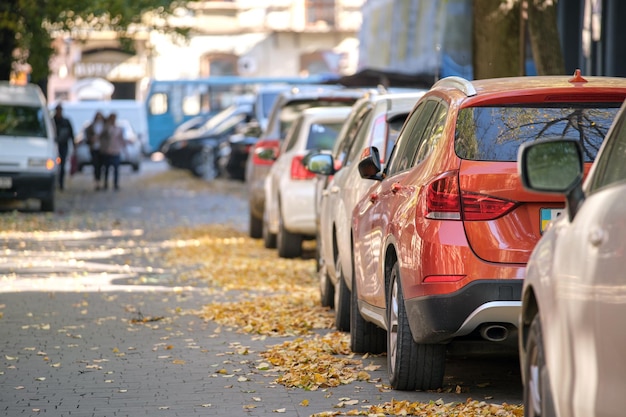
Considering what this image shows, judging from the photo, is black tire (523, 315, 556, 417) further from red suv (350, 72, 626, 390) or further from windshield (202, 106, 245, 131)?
windshield (202, 106, 245, 131)

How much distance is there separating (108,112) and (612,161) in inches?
1848

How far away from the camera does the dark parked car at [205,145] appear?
1527 inches

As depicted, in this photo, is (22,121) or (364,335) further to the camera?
(22,121)

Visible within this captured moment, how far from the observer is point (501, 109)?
733 centimetres

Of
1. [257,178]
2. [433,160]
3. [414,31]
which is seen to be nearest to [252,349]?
[433,160]

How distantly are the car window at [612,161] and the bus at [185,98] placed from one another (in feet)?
157

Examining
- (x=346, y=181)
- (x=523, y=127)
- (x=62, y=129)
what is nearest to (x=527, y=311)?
(x=523, y=127)

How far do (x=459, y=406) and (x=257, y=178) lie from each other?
11.9 meters

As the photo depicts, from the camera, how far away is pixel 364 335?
9.21 m

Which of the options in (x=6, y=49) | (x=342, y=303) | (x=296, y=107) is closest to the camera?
(x=342, y=303)

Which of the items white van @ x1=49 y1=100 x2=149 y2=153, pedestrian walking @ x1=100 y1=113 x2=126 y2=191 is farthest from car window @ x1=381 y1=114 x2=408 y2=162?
white van @ x1=49 y1=100 x2=149 y2=153

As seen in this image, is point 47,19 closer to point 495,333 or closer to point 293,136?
point 293,136

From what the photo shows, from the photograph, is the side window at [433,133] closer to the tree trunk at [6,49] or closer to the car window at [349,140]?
the car window at [349,140]

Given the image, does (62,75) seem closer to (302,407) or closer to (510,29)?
(510,29)
